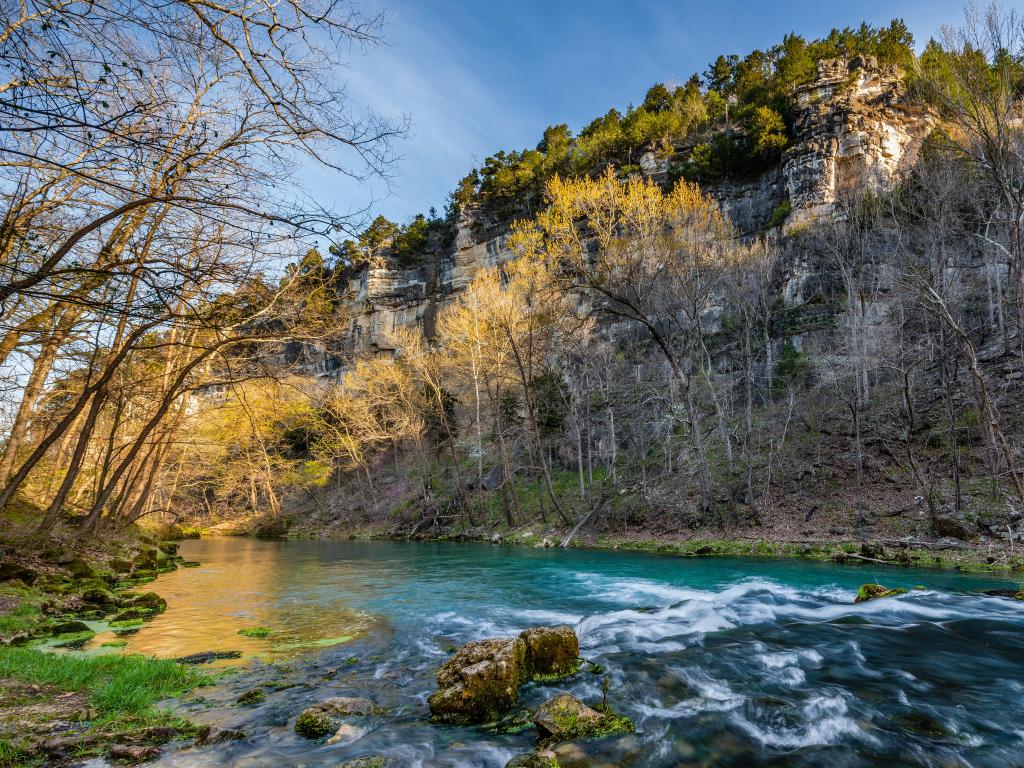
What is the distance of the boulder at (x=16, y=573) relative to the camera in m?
9.32

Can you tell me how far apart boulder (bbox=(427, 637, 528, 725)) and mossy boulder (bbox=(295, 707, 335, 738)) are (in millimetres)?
879

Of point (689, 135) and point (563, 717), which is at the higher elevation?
point (689, 135)

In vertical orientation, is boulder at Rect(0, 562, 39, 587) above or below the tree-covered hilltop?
below

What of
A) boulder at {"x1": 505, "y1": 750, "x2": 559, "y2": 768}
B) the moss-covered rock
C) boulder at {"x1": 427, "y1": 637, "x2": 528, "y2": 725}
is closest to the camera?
boulder at {"x1": 505, "y1": 750, "x2": 559, "y2": 768}

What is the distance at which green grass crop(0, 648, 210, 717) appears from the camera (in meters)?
4.73

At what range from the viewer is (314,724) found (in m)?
4.33

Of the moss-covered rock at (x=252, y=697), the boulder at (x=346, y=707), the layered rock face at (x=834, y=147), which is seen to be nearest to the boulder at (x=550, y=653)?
the boulder at (x=346, y=707)

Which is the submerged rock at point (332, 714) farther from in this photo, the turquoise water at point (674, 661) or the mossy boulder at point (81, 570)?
the mossy boulder at point (81, 570)

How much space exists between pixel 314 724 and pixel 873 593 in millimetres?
9261

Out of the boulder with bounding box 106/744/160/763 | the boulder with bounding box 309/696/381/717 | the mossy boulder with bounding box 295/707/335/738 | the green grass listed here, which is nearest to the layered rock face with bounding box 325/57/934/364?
the green grass

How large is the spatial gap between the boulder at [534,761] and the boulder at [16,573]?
34.5 feet

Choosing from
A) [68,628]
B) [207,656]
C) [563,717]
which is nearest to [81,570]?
[68,628]

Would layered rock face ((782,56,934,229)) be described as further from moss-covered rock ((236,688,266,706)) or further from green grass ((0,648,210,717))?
green grass ((0,648,210,717))

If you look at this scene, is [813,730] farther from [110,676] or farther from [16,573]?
[16,573]
